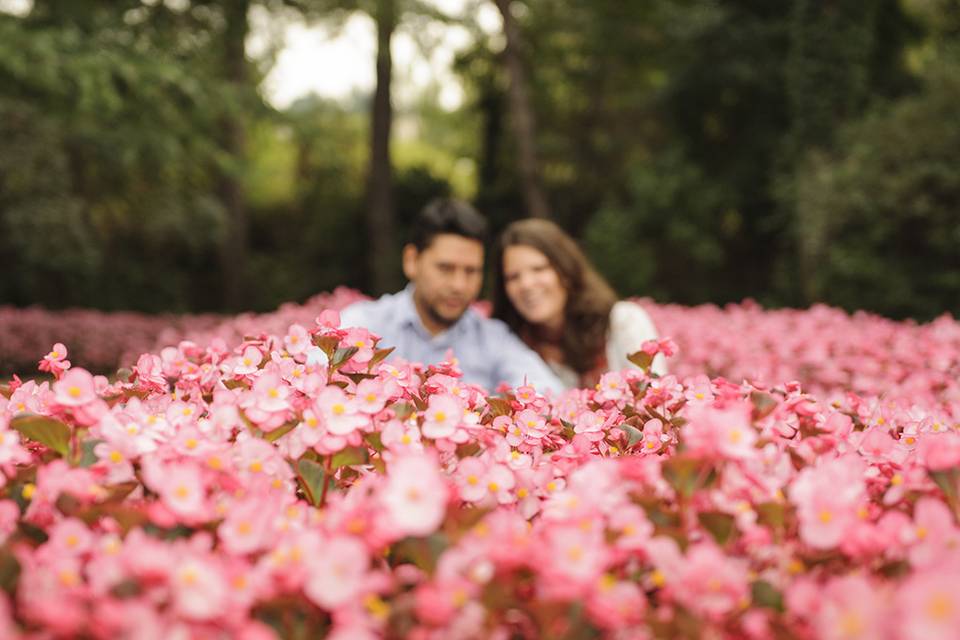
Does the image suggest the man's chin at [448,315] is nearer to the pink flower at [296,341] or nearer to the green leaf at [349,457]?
the pink flower at [296,341]

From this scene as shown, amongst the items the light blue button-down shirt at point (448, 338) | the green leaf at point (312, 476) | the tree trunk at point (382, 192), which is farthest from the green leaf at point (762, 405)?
the tree trunk at point (382, 192)

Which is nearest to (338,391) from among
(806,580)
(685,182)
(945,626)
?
(806,580)

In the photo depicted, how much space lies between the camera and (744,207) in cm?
1336

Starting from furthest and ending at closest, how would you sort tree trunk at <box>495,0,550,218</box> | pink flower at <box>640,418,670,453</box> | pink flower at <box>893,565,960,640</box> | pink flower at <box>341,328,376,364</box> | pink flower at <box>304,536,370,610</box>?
tree trunk at <box>495,0,550,218</box>, pink flower at <box>341,328,376,364</box>, pink flower at <box>640,418,670,453</box>, pink flower at <box>304,536,370,610</box>, pink flower at <box>893,565,960,640</box>

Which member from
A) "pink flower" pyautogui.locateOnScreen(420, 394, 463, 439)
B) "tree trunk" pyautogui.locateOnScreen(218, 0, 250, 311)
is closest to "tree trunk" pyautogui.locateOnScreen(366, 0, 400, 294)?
"tree trunk" pyautogui.locateOnScreen(218, 0, 250, 311)

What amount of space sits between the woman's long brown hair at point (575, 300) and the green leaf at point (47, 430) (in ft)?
9.05

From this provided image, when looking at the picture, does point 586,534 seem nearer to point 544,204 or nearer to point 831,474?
point 831,474

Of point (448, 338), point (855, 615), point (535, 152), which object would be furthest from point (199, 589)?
point (535, 152)

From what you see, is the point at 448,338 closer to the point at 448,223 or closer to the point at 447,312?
the point at 447,312

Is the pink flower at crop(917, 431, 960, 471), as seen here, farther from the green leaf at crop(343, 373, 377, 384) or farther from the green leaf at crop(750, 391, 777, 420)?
the green leaf at crop(343, 373, 377, 384)

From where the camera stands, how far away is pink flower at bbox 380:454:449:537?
0.93 m

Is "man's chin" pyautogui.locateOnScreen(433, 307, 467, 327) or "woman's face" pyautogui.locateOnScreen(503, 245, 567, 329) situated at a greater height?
"woman's face" pyautogui.locateOnScreen(503, 245, 567, 329)

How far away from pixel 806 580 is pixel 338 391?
77cm

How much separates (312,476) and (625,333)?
2802 mm
